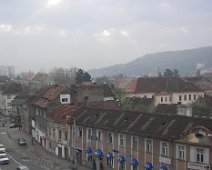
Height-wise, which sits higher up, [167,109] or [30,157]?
[167,109]

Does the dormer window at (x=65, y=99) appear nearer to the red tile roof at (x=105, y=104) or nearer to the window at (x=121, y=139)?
the red tile roof at (x=105, y=104)

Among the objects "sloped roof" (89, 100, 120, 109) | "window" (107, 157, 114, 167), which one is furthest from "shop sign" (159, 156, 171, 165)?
"sloped roof" (89, 100, 120, 109)

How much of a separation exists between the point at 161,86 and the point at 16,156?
66946 millimetres

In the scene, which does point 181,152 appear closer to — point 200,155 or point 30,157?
point 200,155

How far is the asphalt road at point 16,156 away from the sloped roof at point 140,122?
826cm

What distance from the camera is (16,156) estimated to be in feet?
216

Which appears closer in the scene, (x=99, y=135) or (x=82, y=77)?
(x=99, y=135)

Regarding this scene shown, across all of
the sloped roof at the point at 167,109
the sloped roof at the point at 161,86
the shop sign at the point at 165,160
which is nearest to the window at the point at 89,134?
the shop sign at the point at 165,160

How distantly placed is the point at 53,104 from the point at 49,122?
3.19 m

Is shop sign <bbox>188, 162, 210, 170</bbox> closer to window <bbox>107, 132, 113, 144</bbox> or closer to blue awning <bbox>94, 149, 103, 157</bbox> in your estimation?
window <bbox>107, 132, 113, 144</bbox>

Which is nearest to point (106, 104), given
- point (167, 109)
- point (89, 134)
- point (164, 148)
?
point (89, 134)

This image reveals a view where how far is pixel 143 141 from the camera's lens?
47.4 metres

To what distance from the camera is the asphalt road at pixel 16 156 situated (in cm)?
5773

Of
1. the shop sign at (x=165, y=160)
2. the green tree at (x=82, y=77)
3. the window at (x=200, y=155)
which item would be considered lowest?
the shop sign at (x=165, y=160)
